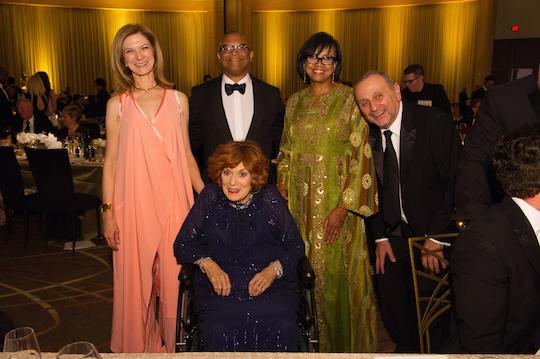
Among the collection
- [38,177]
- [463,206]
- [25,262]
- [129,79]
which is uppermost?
[129,79]

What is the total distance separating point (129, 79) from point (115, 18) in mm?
13660

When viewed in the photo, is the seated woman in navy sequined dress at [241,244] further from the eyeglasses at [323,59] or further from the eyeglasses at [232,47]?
the eyeglasses at [232,47]

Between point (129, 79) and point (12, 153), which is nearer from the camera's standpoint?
point (129, 79)

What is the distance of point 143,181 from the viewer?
104 inches

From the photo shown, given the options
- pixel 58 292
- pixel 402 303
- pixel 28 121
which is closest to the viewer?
pixel 402 303

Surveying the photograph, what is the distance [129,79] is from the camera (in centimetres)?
262

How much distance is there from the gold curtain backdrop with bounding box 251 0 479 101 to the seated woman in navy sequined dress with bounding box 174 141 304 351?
12047 millimetres

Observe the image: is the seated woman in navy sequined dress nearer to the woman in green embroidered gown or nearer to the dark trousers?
the woman in green embroidered gown

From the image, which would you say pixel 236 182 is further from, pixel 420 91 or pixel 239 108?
pixel 420 91

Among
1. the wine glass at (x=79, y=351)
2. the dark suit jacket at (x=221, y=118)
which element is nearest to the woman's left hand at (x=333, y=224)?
the dark suit jacket at (x=221, y=118)

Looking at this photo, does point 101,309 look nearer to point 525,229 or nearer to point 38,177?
point 38,177

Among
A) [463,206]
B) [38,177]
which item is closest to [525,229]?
[463,206]

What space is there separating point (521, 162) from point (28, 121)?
19.6 feet

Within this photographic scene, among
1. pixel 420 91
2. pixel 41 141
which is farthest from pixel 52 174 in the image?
pixel 420 91
